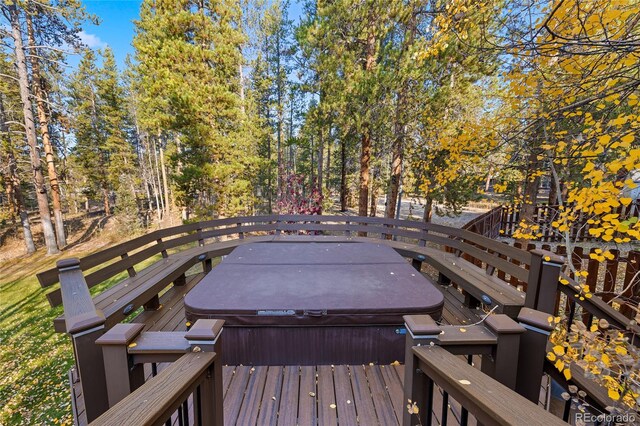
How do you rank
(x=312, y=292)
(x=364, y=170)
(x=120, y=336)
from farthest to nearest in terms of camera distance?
(x=364, y=170), (x=312, y=292), (x=120, y=336)

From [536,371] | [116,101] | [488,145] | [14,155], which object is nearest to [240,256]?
[536,371]

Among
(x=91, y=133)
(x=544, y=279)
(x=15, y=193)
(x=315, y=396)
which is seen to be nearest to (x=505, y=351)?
(x=544, y=279)

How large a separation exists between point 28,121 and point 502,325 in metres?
18.0

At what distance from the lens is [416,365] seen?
4.44ft

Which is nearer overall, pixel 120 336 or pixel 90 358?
pixel 120 336

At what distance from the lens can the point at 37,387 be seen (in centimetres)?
512

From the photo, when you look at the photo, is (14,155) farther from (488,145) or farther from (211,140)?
(488,145)

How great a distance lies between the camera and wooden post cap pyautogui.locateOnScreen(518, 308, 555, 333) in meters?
1.33

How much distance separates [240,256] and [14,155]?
1683cm

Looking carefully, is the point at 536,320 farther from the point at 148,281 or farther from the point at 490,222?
the point at 490,222

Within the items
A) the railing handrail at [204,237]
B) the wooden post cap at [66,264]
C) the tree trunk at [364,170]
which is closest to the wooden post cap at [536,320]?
the railing handrail at [204,237]

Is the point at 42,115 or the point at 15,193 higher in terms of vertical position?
the point at 42,115

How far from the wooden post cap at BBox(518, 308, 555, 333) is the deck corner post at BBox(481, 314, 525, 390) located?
6 cm

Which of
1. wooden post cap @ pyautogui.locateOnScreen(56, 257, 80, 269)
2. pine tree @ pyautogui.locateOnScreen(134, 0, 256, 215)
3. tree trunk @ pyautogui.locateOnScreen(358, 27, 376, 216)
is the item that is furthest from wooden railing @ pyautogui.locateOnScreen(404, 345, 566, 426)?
pine tree @ pyautogui.locateOnScreen(134, 0, 256, 215)
